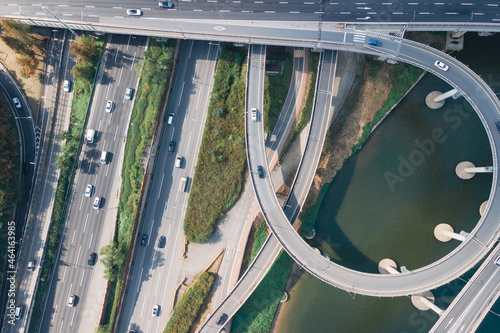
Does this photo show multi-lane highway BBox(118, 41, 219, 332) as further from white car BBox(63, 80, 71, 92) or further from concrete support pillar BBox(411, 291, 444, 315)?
concrete support pillar BBox(411, 291, 444, 315)

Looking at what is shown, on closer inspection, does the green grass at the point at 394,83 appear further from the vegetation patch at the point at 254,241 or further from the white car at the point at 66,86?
the white car at the point at 66,86

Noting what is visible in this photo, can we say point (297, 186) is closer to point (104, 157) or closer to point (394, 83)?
point (394, 83)

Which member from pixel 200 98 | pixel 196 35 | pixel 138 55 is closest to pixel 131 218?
pixel 200 98

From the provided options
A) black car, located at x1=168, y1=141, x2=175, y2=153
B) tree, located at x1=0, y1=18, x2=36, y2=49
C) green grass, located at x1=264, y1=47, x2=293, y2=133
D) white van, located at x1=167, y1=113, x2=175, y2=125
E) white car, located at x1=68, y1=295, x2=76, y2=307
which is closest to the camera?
tree, located at x1=0, y1=18, x2=36, y2=49

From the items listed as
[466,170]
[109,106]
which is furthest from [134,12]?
[466,170]

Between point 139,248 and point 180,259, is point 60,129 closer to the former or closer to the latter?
point 139,248

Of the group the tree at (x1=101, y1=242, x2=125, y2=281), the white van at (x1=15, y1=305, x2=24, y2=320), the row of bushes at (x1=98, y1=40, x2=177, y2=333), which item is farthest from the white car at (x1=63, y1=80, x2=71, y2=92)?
the white van at (x1=15, y1=305, x2=24, y2=320)
